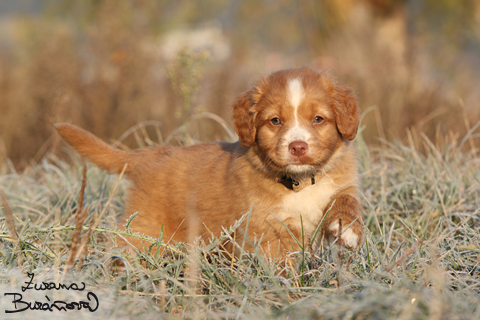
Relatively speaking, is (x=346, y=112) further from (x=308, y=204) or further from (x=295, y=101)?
(x=308, y=204)

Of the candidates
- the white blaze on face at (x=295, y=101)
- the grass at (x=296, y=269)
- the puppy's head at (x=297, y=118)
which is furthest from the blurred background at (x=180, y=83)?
the white blaze on face at (x=295, y=101)

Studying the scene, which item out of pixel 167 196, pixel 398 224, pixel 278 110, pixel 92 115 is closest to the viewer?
pixel 278 110

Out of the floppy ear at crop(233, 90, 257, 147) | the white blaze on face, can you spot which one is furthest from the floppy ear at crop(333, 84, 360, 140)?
Result: the floppy ear at crop(233, 90, 257, 147)

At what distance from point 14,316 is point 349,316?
1.49 m

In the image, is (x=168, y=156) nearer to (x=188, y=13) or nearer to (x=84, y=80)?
(x=84, y=80)

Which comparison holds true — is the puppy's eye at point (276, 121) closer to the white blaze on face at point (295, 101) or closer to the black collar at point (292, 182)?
the white blaze on face at point (295, 101)

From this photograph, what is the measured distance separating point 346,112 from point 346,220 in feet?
2.66

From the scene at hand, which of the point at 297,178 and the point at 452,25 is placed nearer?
the point at 297,178

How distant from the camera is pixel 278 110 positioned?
3.27 meters

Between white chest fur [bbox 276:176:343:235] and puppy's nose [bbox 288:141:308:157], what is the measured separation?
13.8 inches

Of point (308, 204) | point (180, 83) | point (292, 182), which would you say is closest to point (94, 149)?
point (292, 182)

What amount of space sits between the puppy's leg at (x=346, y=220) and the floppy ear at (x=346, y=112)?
414 millimetres

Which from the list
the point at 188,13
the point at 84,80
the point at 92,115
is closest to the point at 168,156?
the point at 92,115

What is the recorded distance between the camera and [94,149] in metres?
3.76
